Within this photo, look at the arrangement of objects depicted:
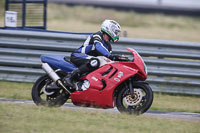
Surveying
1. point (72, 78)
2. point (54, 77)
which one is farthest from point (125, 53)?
point (54, 77)

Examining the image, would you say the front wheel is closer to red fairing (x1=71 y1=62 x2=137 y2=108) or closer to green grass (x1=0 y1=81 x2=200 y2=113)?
red fairing (x1=71 y1=62 x2=137 y2=108)

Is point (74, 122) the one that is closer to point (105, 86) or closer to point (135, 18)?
point (105, 86)

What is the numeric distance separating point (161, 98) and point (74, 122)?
399cm

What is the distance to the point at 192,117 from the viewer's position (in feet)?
26.9

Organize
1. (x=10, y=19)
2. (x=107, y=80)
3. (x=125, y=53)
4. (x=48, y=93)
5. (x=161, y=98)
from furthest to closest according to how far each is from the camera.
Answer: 1. (x=10, y=19)
2. (x=125, y=53)
3. (x=161, y=98)
4. (x=48, y=93)
5. (x=107, y=80)

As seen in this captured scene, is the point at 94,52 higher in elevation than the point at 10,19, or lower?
higher

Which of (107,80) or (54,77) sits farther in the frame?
(54,77)

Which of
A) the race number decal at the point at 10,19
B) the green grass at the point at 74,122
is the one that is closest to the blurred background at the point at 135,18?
the race number decal at the point at 10,19

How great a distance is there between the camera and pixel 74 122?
21.2 feet

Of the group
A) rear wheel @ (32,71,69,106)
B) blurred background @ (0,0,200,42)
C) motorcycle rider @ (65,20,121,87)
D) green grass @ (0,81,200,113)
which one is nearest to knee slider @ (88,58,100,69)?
motorcycle rider @ (65,20,121,87)

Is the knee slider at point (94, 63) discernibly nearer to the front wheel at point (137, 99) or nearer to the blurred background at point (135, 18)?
the front wheel at point (137, 99)

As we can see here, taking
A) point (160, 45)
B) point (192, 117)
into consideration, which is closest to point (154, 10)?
point (160, 45)

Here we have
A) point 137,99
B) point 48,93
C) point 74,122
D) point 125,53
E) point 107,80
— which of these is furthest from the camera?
point 125,53

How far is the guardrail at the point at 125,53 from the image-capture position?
411 inches
